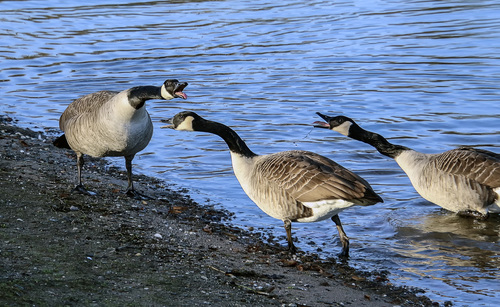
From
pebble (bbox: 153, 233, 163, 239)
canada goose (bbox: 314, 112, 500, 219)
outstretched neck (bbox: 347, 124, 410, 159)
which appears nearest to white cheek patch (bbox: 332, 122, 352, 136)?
canada goose (bbox: 314, 112, 500, 219)

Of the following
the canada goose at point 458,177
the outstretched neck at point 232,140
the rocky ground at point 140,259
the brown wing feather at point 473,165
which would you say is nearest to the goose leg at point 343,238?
the rocky ground at point 140,259

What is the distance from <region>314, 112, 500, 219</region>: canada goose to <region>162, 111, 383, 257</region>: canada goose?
4.35 feet

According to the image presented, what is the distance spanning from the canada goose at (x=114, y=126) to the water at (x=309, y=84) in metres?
1.67

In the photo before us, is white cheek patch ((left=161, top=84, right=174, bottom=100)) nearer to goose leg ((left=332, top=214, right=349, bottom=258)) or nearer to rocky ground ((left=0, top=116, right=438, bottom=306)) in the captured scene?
rocky ground ((left=0, top=116, right=438, bottom=306))

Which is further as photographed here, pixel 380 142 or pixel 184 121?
pixel 380 142

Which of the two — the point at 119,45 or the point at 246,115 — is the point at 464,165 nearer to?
the point at 246,115

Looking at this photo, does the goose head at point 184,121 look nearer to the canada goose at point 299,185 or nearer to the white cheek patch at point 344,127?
the canada goose at point 299,185

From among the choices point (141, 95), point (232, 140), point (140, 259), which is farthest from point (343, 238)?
point (141, 95)

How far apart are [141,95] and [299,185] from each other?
2.14m

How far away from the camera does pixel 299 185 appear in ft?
22.7

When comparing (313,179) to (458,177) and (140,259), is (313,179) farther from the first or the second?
(458,177)

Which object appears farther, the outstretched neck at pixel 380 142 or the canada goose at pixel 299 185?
the outstretched neck at pixel 380 142

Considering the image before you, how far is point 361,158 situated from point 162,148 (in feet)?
11.5

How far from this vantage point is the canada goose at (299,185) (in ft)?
21.9
